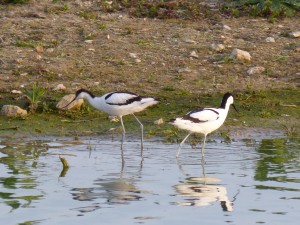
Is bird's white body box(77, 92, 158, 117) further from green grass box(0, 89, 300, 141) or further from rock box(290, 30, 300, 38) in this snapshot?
Result: rock box(290, 30, 300, 38)

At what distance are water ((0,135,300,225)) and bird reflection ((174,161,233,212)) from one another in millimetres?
11

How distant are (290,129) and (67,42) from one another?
4.98 m

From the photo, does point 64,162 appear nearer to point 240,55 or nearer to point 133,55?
point 133,55

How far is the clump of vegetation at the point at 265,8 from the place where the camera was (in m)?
20.0

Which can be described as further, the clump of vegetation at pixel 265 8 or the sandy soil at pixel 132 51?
the clump of vegetation at pixel 265 8

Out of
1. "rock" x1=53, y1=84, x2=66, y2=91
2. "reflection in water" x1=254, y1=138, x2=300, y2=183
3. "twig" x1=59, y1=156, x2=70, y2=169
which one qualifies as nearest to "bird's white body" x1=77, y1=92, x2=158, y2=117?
"reflection in water" x1=254, y1=138, x2=300, y2=183

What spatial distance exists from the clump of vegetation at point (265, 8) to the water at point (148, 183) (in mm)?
5835

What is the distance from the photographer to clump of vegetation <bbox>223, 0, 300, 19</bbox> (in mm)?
19984

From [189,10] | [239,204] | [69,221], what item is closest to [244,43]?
[189,10]

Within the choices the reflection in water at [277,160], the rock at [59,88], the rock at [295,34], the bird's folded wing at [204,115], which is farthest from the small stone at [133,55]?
the bird's folded wing at [204,115]

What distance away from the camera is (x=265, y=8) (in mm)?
20141

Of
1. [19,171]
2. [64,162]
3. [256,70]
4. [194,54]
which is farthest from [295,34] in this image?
[19,171]

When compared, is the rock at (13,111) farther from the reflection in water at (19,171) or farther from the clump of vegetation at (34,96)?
the reflection in water at (19,171)

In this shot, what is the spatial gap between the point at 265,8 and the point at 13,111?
22.6 ft
